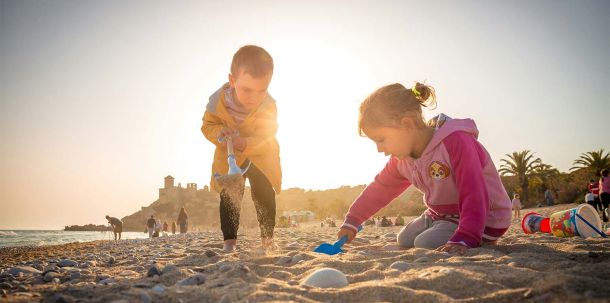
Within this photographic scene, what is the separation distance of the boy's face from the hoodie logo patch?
5.57 feet

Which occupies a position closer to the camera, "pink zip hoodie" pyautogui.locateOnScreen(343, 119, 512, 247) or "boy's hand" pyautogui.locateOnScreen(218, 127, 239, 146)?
"pink zip hoodie" pyautogui.locateOnScreen(343, 119, 512, 247)

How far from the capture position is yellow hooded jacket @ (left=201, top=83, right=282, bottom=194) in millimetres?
3814

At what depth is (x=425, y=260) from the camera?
2.33 m

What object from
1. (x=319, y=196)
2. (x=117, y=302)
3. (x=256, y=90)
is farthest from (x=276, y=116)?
(x=319, y=196)

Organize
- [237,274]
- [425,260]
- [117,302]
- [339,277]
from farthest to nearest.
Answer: [425,260]
[237,274]
[339,277]
[117,302]

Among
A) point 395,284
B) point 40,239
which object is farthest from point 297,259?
point 40,239

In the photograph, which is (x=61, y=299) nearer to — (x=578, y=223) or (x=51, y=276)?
(x=51, y=276)

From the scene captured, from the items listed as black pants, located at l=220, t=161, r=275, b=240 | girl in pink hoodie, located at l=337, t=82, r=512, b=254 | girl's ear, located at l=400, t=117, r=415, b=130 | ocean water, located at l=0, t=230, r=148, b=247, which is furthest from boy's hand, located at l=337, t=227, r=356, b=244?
ocean water, located at l=0, t=230, r=148, b=247

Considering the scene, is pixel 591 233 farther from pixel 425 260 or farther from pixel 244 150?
pixel 244 150

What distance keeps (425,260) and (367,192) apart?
5.00 feet

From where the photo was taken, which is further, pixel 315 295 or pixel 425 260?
pixel 425 260

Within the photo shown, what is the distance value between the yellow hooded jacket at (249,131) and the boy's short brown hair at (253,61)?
1.47 ft

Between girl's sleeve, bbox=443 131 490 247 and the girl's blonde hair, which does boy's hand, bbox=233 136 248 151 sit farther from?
girl's sleeve, bbox=443 131 490 247

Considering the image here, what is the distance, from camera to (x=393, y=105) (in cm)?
297
